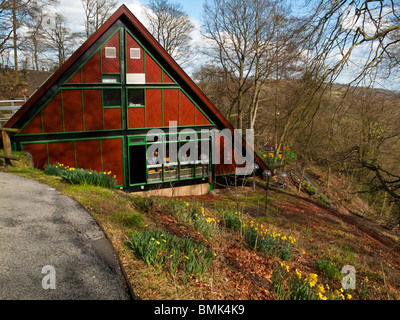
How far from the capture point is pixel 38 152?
1317 cm

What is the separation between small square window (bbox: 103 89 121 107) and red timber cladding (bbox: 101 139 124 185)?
169cm

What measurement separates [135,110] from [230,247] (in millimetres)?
9541

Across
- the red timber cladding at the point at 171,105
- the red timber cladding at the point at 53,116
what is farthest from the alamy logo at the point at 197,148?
the red timber cladding at the point at 53,116

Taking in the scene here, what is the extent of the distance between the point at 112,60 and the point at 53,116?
365cm

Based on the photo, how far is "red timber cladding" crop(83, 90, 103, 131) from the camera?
45.4 ft

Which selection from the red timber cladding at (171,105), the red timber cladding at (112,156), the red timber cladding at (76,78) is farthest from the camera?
the red timber cladding at (171,105)

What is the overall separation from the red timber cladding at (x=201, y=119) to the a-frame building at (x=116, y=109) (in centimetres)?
5

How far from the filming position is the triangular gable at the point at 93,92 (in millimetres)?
12883

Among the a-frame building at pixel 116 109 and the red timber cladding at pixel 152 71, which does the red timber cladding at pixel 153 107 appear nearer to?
the a-frame building at pixel 116 109

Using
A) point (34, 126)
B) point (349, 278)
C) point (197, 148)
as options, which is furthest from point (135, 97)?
point (349, 278)

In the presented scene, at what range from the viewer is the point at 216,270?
5656 millimetres

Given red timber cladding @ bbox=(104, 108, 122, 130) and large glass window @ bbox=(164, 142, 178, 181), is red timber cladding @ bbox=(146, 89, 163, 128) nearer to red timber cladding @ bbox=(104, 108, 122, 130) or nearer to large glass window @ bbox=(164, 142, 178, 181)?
red timber cladding @ bbox=(104, 108, 122, 130)
